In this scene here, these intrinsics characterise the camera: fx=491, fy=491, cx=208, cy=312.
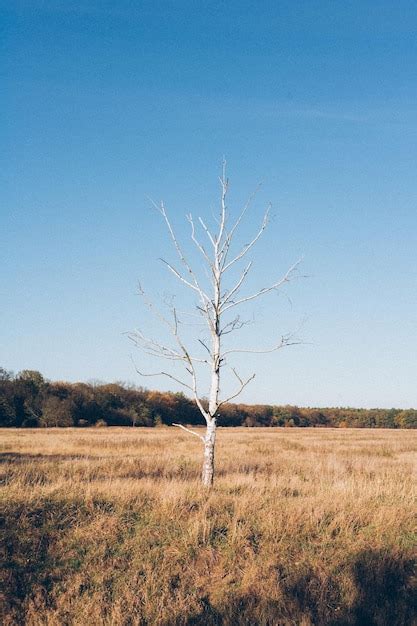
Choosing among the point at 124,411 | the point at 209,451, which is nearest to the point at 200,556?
the point at 209,451

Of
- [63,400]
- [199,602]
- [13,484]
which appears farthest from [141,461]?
[63,400]

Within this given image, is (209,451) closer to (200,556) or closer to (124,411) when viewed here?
(200,556)

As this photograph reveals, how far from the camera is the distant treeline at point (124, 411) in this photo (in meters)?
57.3

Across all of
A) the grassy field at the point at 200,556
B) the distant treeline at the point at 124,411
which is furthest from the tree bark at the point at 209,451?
the distant treeline at the point at 124,411

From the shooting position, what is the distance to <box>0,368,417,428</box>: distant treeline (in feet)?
188

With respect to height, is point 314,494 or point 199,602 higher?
point 314,494

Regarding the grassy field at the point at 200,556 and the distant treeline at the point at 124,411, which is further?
the distant treeline at the point at 124,411

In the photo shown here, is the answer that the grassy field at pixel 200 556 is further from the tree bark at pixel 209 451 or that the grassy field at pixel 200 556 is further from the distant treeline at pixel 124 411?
the distant treeline at pixel 124 411

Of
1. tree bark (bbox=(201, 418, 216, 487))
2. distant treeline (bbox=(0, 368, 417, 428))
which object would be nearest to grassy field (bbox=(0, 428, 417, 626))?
tree bark (bbox=(201, 418, 216, 487))

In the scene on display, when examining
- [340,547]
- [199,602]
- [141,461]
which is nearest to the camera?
[199,602]

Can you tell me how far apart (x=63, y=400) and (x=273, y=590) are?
57.4m

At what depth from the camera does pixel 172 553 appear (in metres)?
7.41

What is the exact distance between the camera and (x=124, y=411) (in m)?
69.2

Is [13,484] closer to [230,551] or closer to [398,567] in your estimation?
[230,551]
